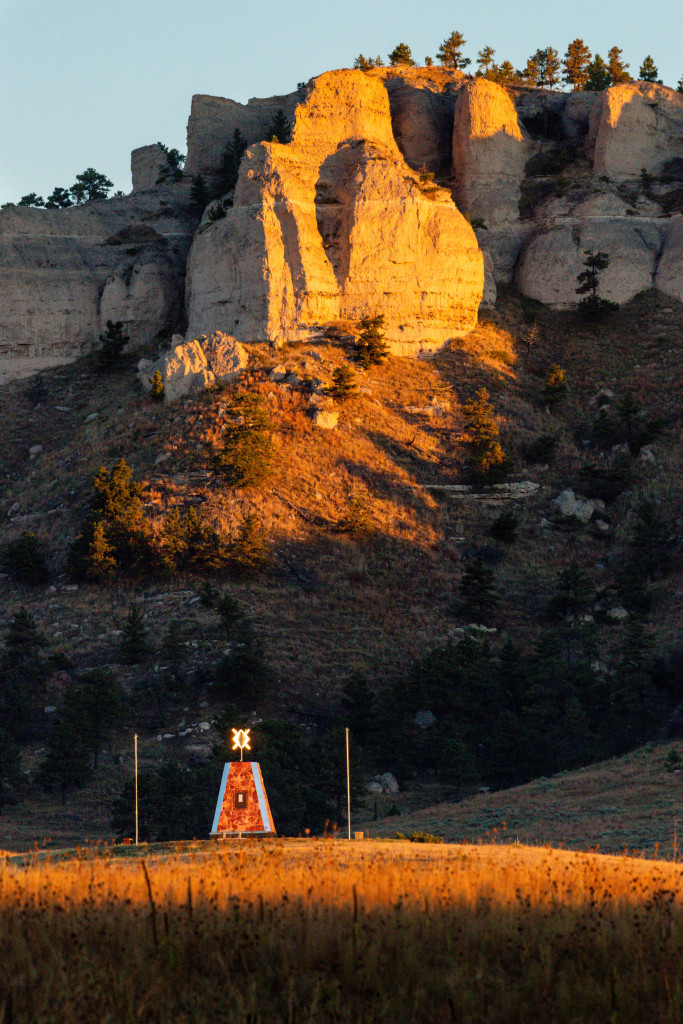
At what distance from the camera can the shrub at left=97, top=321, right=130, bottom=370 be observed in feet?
212

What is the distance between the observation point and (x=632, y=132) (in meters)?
72.2

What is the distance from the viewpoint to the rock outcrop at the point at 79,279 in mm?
66562

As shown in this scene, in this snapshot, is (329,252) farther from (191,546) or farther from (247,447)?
(191,546)

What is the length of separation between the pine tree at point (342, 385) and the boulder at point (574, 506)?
415 inches

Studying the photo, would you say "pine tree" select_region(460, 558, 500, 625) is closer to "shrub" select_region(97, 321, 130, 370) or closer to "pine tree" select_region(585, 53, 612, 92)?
"shrub" select_region(97, 321, 130, 370)

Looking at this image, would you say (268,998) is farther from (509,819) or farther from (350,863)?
(509,819)

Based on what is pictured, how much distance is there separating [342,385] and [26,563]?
665 inches

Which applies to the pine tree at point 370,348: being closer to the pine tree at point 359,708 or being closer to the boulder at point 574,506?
the boulder at point 574,506

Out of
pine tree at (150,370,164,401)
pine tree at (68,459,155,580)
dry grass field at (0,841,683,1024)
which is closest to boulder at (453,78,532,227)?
pine tree at (150,370,164,401)

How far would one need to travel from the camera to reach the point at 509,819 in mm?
25672

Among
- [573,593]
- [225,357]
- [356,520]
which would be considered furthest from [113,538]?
[573,593]

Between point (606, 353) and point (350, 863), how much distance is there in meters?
52.7

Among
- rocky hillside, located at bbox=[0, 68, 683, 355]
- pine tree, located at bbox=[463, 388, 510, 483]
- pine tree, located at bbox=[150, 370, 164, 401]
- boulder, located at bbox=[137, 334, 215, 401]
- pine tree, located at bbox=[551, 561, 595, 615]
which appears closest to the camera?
pine tree, located at bbox=[551, 561, 595, 615]

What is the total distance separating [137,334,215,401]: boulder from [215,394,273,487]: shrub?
404 cm
